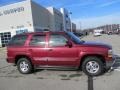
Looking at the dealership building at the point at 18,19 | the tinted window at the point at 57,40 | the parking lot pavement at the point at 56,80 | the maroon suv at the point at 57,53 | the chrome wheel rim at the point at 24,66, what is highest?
the dealership building at the point at 18,19

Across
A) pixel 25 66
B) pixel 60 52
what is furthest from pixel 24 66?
pixel 60 52

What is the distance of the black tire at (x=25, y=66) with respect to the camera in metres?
10.6

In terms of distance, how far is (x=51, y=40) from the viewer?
10211 mm

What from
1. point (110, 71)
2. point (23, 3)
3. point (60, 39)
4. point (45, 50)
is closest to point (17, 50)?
point (45, 50)

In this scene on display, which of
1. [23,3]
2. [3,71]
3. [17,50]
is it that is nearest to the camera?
[17,50]

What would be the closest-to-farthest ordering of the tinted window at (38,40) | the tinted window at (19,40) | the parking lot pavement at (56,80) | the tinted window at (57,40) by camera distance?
1. the parking lot pavement at (56,80)
2. the tinted window at (57,40)
3. the tinted window at (38,40)
4. the tinted window at (19,40)

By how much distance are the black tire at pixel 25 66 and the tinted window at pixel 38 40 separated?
2.65 feet

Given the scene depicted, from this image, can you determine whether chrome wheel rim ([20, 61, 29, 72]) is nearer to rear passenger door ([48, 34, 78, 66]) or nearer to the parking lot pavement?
the parking lot pavement

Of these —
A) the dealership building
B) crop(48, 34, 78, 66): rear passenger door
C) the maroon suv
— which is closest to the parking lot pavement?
the maroon suv

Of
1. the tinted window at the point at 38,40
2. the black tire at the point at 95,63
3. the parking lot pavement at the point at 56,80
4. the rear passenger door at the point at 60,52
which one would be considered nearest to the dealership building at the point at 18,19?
the tinted window at the point at 38,40

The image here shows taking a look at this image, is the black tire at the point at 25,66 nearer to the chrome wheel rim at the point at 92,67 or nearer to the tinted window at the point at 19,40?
the tinted window at the point at 19,40

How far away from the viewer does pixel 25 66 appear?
1073 cm

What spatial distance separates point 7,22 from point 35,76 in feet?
128

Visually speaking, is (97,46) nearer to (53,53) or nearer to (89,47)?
(89,47)
